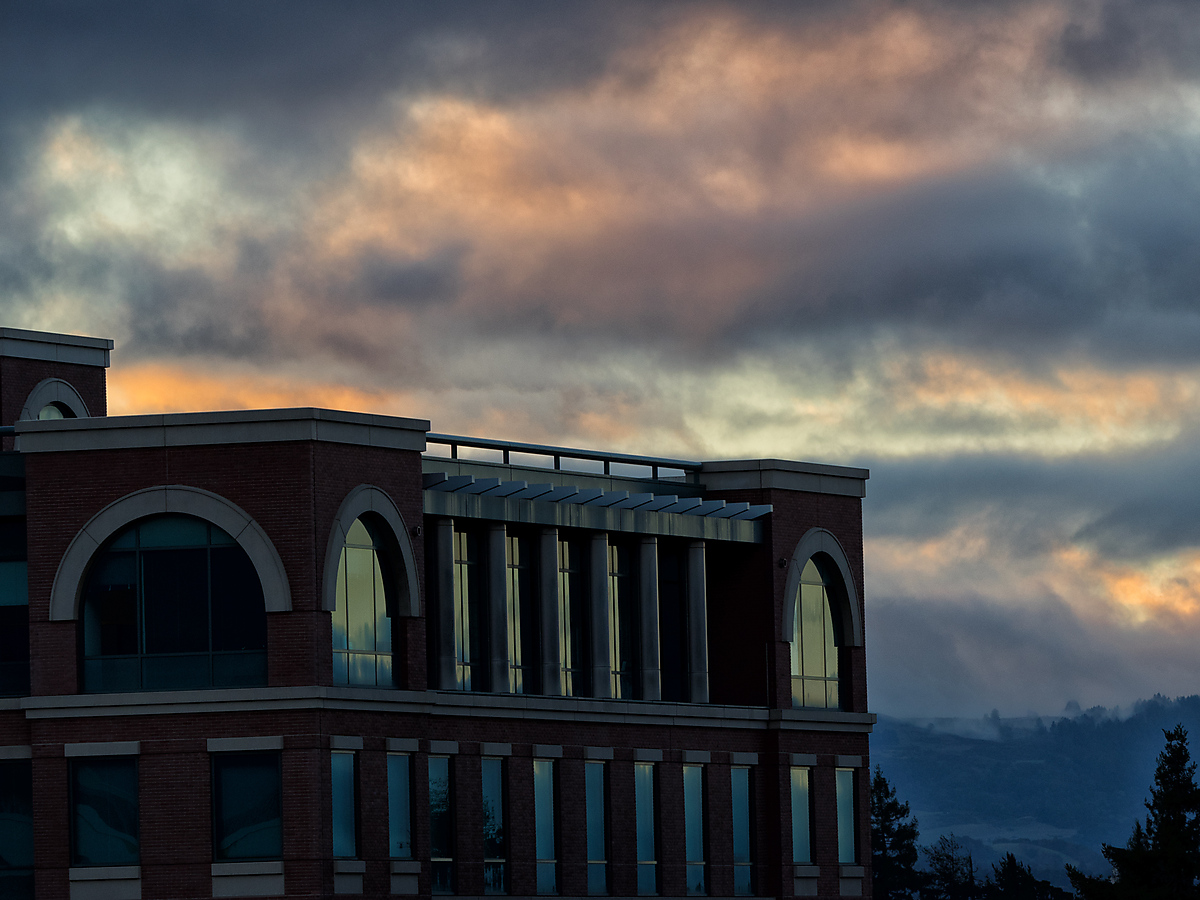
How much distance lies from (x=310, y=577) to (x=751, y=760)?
55.6ft

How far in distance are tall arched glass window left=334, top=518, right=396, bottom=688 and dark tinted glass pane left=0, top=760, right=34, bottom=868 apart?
25.3ft

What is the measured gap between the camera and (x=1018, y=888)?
12294cm

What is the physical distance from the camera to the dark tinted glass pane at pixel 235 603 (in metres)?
49.0

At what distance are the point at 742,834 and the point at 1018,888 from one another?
221ft

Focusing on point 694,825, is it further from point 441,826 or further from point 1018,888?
point 1018,888

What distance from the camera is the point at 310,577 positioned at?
159ft

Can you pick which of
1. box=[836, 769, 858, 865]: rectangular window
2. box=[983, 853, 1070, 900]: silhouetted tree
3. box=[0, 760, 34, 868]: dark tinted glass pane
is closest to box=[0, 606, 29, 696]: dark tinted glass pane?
box=[0, 760, 34, 868]: dark tinted glass pane

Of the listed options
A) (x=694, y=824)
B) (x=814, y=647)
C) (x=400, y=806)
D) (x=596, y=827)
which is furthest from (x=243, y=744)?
(x=814, y=647)

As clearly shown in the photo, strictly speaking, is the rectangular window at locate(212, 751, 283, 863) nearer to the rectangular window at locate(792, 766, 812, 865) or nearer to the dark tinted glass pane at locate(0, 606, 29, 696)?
the dark tinted glass pane at locate(0, 606, 29, 696)

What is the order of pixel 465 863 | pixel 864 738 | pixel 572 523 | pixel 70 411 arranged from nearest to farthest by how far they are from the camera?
pixel 465 863, pixel 572 523, pixel 864 738, pixel 70 411

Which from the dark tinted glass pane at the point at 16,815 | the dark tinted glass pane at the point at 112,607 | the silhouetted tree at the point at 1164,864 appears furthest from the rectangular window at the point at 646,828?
the dark tinted glass pane at the point at 16,815

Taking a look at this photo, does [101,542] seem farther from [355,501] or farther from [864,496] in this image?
[864,496]

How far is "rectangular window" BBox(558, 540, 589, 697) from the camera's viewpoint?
57969mm

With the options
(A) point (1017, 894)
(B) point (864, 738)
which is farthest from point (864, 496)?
(A) point (1017, 894)
